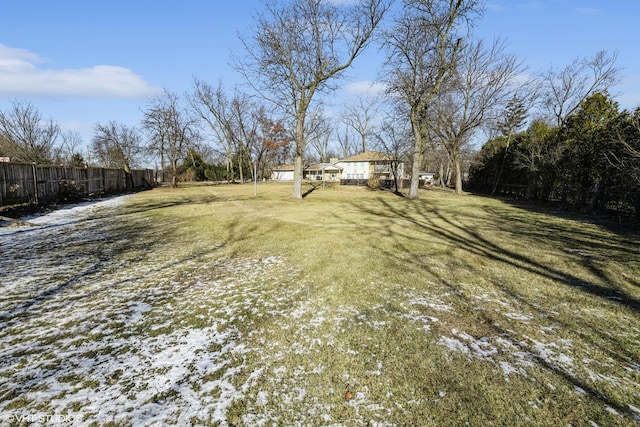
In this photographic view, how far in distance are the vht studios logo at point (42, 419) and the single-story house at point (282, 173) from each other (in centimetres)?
6142

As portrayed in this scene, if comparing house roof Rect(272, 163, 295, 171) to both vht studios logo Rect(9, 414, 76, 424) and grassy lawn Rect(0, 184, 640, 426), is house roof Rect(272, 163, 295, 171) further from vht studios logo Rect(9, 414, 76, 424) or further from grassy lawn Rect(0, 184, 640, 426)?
vht studios logo Rect(9, 414, 76, 424)

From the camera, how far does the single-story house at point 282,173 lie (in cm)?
6303

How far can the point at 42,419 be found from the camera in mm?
2135

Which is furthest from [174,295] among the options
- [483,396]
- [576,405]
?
[576,405]

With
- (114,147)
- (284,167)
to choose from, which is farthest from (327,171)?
(114,147)

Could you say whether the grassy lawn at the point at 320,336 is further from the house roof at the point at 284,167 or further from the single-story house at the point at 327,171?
the house roof at the point at 284,167

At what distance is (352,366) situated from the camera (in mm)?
2785

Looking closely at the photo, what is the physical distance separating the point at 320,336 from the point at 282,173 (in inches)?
2448

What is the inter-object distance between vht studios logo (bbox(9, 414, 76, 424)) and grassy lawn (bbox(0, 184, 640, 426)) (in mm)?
15

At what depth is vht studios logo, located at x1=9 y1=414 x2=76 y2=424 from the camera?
211 centimetres

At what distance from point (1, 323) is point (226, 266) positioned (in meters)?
3.05

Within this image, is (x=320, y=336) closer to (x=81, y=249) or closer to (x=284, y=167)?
(x=81, y=249)

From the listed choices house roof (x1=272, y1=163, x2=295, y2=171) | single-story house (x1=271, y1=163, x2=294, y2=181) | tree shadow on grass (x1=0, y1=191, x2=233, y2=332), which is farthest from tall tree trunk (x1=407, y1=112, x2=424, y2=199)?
single-story house (x1=271, y1=163, x2=294, y2=181)

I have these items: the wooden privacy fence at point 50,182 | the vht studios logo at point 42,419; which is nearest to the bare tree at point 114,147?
the wooden privacy fence at point 50,182
